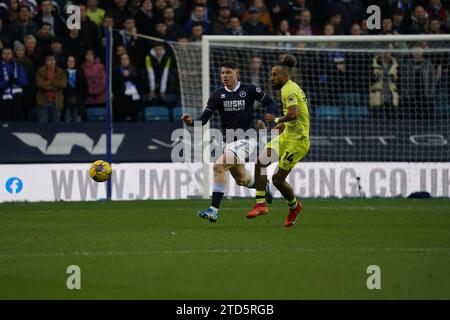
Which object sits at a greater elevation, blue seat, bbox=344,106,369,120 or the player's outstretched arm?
the player's outstretched arm

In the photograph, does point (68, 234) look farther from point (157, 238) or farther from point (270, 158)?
point (270, 158)

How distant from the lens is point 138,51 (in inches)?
845

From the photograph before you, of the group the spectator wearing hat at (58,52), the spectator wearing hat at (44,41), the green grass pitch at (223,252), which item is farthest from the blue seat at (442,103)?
the spectator wearing hat at (44,41)

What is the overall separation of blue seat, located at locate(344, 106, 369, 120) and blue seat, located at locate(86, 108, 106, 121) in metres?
4.82

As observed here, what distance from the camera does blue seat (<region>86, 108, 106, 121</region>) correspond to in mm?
21047

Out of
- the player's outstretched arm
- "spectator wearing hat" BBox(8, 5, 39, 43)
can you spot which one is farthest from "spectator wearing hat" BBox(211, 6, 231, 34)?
the player's outstretched arm

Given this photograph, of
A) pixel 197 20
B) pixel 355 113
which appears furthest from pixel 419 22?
pixel 197 20

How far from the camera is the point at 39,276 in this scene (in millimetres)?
9969

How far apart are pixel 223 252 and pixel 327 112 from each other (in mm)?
10137

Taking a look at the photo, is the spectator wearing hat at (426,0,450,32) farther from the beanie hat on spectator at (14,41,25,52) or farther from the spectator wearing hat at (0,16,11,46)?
the spectator wearing hat at (0,16,11,46)

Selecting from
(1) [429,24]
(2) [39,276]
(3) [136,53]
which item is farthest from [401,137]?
(2) [39,276]

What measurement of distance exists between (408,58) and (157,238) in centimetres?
1017

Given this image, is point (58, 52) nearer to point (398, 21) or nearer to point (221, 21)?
point (221, 21)

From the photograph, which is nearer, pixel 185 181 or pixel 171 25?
pixel 185 181
